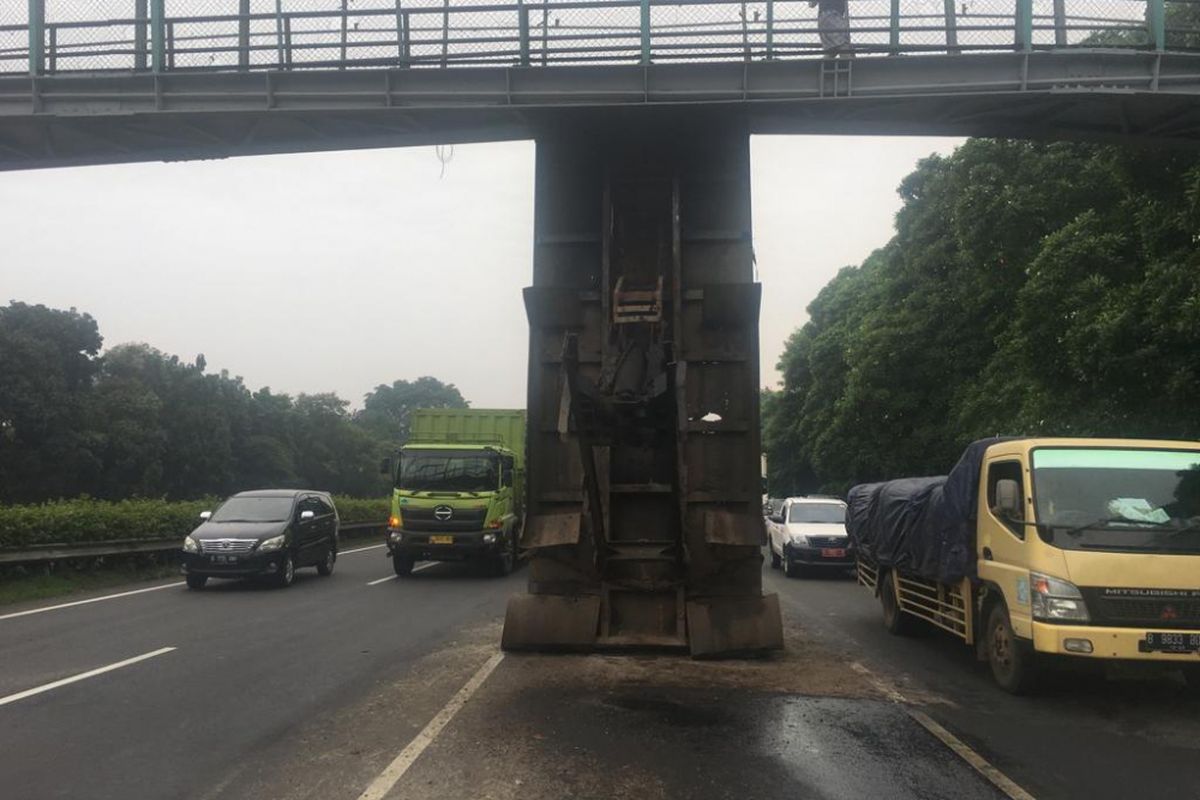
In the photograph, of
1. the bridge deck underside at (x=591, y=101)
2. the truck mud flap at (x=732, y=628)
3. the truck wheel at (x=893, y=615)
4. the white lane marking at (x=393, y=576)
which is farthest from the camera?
the white lane marking at (x=393, y=576)

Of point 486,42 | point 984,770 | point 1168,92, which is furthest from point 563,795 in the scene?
point 1168,92

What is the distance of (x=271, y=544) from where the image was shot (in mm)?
16062

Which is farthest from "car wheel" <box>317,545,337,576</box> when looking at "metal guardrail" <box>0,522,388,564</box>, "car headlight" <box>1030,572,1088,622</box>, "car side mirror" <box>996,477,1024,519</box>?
"car headlight" <box>1030,572,1088,622</box>

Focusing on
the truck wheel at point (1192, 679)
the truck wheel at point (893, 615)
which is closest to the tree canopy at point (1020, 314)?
the truck wheel at point (893, 615)

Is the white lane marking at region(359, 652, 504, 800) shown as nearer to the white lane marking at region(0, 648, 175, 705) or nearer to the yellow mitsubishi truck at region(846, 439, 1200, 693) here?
the white lane marking at region(0, 648, 175, 705)

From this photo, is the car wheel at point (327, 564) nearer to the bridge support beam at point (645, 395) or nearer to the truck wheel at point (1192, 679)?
the bridge support beam at point (645, 395)

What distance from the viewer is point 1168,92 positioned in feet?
36.0

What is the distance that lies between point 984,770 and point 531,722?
3160mm

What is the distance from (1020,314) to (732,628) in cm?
1179

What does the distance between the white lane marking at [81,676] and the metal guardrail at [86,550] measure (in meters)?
7.66

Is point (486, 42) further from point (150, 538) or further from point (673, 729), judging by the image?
point (150, 538)

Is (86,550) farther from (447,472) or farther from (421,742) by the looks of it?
(421,742)

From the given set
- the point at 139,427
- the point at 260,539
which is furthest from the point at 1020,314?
the point at 139,427

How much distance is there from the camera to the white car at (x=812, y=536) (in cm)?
1958
